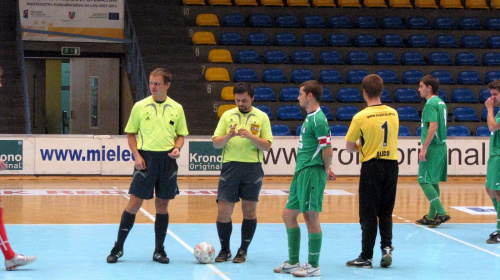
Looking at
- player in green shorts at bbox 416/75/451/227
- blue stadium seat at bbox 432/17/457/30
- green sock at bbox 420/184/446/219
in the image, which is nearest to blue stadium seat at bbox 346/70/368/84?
blue stadium seat at bbox 432/17/457/30

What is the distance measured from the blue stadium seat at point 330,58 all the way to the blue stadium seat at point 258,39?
1667mm

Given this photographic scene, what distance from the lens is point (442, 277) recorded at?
838cm

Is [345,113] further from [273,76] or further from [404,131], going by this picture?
[273,76]

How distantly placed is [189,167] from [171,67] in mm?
5905

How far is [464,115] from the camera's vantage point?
2381 cm

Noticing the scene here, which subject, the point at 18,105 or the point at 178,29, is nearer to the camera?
the point at 18,105

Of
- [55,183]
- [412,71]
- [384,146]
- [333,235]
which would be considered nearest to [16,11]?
[55,183]

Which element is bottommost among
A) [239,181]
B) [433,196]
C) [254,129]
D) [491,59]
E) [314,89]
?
[433,196]

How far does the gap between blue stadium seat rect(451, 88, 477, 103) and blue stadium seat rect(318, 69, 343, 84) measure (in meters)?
3.40

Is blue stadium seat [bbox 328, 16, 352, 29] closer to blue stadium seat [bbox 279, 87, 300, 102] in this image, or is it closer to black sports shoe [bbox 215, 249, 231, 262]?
blue stadium seat [bbox 279, 87, 300, 102]

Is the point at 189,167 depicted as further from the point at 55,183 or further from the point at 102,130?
the point at 102,130

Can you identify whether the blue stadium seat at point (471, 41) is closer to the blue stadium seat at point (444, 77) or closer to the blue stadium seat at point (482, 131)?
the blue stadium seat at point (444, 77)

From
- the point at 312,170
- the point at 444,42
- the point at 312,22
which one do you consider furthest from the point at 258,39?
the point at 312,170

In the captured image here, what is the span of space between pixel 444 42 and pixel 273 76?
6028mm
